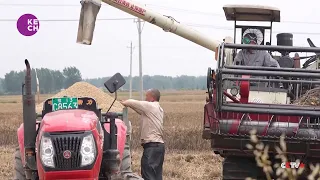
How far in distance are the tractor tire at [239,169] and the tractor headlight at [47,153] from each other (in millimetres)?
2375

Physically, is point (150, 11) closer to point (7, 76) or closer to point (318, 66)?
point (318, 66)

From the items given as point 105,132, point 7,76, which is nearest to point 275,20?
point 105,132

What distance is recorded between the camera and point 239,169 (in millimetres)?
7086

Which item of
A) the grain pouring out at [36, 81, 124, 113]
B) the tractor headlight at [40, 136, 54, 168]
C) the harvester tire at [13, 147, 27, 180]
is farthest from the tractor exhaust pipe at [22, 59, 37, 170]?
the grain pouring out at [36, 81, 124, 113]

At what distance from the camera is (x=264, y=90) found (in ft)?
24.0

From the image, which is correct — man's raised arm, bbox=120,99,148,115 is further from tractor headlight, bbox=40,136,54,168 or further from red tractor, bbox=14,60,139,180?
tractor headlight, bbox=40,136,54,168

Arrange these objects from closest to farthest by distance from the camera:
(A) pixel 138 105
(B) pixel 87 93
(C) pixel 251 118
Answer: (C) pixel 251 118, (A) pixel 138 105, (B) pixel 87 93

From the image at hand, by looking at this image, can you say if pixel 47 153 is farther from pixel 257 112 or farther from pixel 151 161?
pixel 151 161

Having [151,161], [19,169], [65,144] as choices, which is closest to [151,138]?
[151,161]

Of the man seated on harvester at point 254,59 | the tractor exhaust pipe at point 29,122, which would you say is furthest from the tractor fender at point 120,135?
the man seated on harvester at point 254,59

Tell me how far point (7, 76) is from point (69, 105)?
74.4m

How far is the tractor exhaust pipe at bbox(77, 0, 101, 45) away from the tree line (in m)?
1.02

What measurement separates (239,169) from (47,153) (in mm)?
2524

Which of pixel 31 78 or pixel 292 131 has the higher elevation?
pixel 31 78
